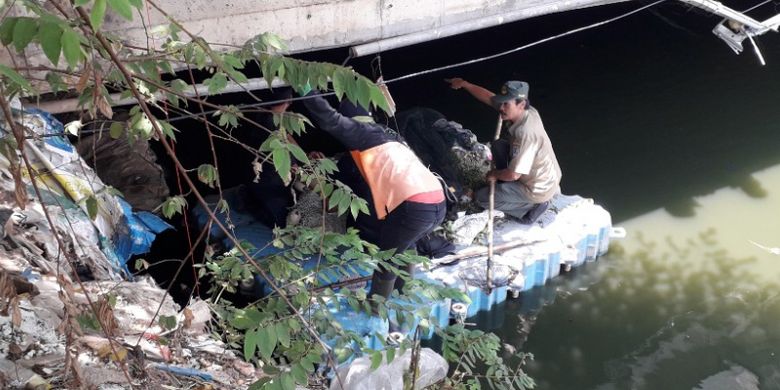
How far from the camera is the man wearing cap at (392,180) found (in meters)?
5.37

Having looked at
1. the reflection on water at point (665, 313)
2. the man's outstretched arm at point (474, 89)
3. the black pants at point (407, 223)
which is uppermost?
the man's outstretched arm at point (474, 89)

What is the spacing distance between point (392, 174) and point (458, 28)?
5.75ft

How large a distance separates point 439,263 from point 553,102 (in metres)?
4.67

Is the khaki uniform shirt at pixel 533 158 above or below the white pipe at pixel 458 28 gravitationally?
below

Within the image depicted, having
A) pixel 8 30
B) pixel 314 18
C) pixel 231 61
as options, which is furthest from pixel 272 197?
pixel 8 30

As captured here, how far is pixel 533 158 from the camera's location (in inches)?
270

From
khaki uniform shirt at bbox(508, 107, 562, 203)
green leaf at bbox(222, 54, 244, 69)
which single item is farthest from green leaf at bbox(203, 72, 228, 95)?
khaki uniform shirt at bbox(508, 107, 562, 203)

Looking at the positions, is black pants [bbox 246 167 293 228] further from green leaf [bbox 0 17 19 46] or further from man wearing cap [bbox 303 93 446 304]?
green leaf [bbox 0 17 19 46]

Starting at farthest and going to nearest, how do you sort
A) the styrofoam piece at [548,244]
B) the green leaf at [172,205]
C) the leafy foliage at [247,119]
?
the styrofoam piece at [548,244], the green leaf at [172,205], the leafy foliage at [247,119]

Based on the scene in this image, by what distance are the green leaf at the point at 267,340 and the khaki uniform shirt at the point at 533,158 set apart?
170 inches

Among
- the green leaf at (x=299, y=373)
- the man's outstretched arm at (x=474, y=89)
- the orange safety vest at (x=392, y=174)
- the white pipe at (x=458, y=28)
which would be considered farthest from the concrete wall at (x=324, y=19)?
the green leaf at (x=299, y=373)

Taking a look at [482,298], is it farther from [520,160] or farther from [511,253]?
[520,160]

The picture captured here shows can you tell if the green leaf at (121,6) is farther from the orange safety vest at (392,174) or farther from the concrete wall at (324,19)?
the orange safety vest at (392,174)

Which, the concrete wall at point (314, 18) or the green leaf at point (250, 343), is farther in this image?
the concrete wall at point (314, 18)
